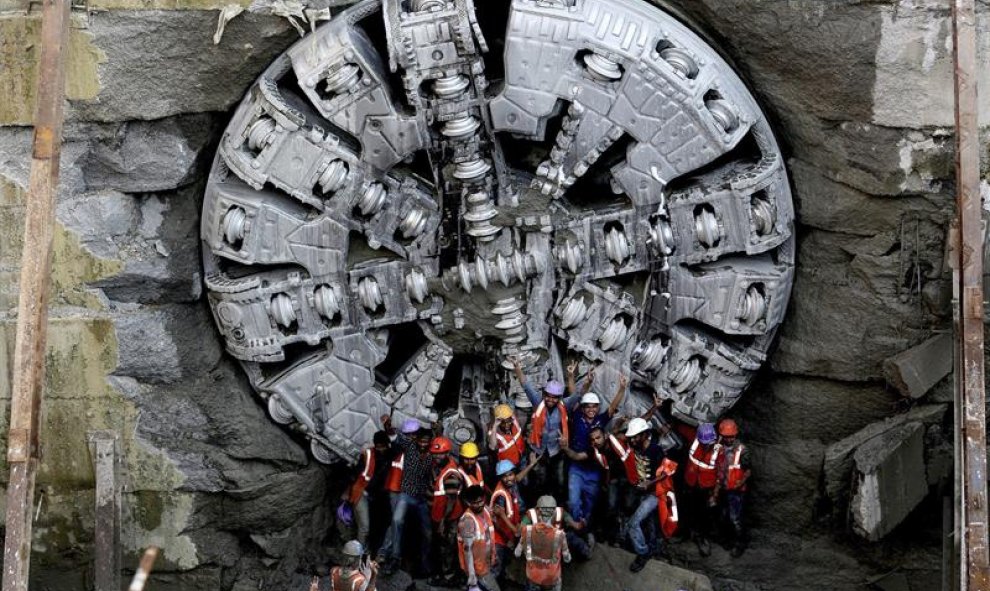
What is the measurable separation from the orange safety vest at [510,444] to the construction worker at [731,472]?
1.29 m

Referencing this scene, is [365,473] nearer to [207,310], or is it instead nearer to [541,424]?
[541,424]

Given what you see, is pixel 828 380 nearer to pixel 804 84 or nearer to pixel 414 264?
pixel 804 84

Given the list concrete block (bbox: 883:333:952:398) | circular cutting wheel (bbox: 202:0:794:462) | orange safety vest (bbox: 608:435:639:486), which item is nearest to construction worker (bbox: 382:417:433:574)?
circular cutting wheel (bbox: 202:0:794:462)

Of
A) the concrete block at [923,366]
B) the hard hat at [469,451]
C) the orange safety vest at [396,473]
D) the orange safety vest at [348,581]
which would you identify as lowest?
the orange safety vest at [348,581]

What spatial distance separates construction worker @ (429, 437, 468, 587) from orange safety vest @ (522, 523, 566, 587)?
0.56 metres

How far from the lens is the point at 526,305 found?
10500mm

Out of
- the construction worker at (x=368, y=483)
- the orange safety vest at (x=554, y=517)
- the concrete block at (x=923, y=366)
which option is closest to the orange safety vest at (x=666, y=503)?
the orange safety vest at (x=554, y=517)

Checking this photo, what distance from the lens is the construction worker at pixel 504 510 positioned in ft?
33.4

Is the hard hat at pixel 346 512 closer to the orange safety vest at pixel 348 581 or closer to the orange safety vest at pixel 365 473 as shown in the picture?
the orange safety vest at pixel 365 473

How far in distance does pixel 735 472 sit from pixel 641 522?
683 millimetres

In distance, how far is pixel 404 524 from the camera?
34.9ft

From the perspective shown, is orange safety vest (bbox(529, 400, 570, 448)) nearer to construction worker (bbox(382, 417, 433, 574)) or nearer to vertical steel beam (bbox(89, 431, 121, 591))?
construction worker (bbox(382, 417, 433, 574))

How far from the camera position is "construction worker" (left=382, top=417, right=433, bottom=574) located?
10.5m

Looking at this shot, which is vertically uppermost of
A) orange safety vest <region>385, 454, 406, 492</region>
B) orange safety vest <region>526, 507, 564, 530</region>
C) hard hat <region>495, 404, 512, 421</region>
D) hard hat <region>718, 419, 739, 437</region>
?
hard hat <region>495, 404, 512, 421</region>
